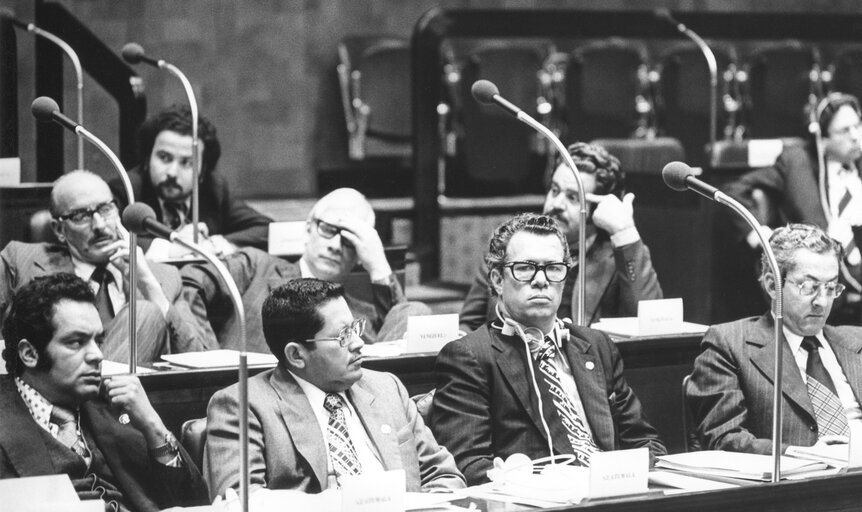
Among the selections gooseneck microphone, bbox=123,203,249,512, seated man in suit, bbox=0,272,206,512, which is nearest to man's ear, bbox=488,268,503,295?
seated man in suit, bbox=0,272,206,512

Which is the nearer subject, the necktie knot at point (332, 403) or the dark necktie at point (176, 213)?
the necktie knot at point (332, 403)

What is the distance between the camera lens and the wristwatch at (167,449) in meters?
2.93

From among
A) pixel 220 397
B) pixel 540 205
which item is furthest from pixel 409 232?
pixel 220 397

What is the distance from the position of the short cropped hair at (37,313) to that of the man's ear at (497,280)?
1.01 metres

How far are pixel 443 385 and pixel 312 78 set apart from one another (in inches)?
179

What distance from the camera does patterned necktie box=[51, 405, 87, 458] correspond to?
9.45 ft

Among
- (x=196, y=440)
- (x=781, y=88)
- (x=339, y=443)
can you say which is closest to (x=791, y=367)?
(x=339, y=443)

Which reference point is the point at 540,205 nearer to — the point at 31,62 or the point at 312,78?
the point at 312,78

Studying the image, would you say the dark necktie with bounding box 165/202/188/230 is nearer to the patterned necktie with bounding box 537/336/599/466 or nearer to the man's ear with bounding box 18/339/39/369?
the patterned necktie with bounding box 537/336/599/466

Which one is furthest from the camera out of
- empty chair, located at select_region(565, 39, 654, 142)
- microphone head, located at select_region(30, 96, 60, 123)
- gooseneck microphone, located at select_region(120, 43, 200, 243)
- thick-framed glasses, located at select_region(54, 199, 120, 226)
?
empty chair, located at select_region(565, 39, 654, 142)

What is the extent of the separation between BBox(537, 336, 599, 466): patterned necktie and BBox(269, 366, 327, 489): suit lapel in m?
0.65

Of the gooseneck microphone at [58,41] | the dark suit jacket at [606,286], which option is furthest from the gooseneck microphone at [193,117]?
the dark suit jacket at [606,286]

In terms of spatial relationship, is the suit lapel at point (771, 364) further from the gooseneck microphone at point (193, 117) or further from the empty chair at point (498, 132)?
the empty chair at point (498, 132)

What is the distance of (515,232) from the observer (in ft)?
11.3
